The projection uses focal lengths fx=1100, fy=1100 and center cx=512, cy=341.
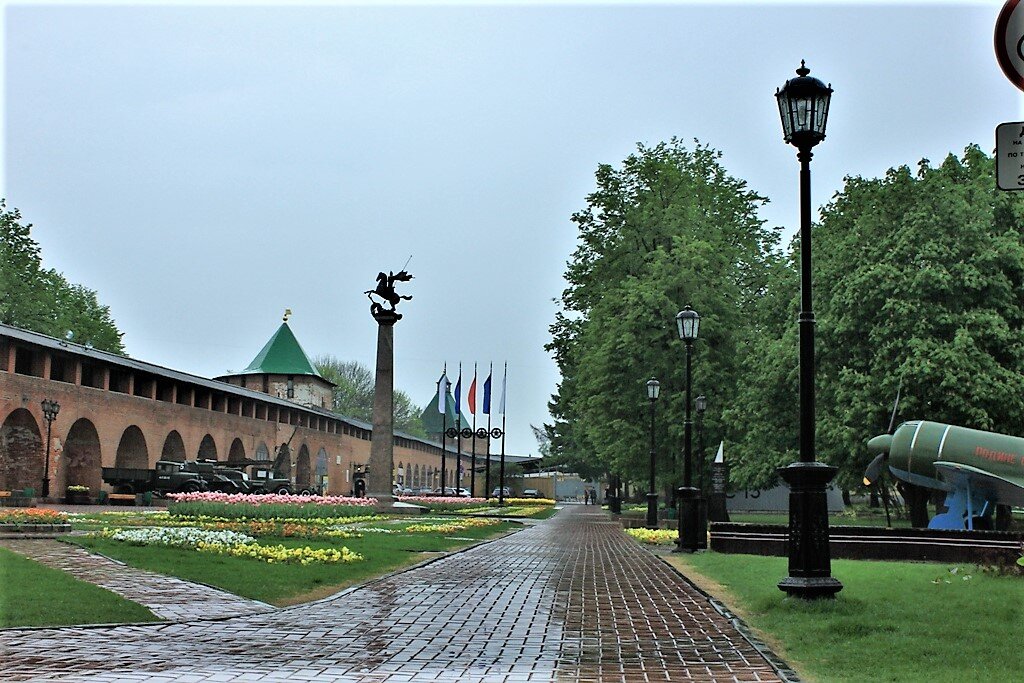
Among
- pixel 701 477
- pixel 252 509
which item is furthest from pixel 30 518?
pixel 701 477

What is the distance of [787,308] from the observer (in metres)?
33.8

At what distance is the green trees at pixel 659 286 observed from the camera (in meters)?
36.1

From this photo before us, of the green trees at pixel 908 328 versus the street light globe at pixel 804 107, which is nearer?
the street light globe at pixel 804 107

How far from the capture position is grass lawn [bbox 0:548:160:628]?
344 inches

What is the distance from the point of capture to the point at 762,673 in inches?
290

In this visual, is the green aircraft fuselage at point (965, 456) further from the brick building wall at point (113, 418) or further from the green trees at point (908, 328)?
the brick building wall at point (113, 418)

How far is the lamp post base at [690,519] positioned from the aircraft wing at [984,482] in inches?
202

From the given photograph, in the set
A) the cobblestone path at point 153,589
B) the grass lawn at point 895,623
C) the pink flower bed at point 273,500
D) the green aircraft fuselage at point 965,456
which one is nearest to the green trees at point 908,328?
the green aircraft fuselage at point 965,456

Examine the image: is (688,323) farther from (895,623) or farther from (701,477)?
(701,477)

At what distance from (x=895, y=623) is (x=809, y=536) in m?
1.43

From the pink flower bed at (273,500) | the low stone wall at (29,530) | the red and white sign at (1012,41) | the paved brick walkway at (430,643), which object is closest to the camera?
the red and white sign at (1012,41)

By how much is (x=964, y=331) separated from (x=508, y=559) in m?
15.3

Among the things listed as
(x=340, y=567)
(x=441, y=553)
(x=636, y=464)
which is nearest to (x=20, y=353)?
(x=636, y=464)

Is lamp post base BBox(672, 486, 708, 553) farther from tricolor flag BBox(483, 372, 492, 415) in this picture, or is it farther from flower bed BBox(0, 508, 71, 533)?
tricolor flag BBox(483, 372, 492, 415)
